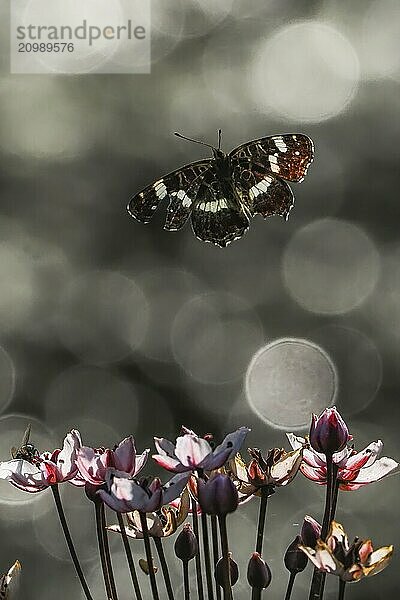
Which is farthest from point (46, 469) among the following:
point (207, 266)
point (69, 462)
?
point (207, 266)

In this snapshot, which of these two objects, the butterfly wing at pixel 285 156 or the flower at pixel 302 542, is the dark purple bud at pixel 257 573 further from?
the butterfly wing at pixel 285 156

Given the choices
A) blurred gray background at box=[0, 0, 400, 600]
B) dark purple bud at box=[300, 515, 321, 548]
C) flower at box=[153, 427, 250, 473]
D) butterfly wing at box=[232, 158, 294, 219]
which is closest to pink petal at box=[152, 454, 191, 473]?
flower at box=[153, 427, 250, 473]

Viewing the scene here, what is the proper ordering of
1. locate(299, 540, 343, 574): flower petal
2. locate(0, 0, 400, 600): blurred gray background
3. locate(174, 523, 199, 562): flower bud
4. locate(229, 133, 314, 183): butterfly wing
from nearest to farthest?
locate(299, 540, 343, 574): flower petal, locate(174, 523, 199, 562): flower bud, locate(229, 133, 314, 183): butterfly wing, locate(0, 0, 400, 600): blurred gray background

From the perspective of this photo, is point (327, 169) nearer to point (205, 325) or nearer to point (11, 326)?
point (205, 325)

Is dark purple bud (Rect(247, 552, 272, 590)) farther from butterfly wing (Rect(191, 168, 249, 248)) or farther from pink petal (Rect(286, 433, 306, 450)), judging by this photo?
butterfly wing (Rect(191, 168, 249, 248))

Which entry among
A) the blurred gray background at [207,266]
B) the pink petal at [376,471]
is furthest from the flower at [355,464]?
the blurred gray background at [207,266]

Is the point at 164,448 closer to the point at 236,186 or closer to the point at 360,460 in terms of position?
the point at 360,460


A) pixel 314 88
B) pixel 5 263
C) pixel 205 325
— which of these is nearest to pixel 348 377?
pixel 205 325

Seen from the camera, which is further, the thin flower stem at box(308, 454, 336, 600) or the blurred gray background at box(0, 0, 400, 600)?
the blurred gray background at box(0, 0, 400, 600)
